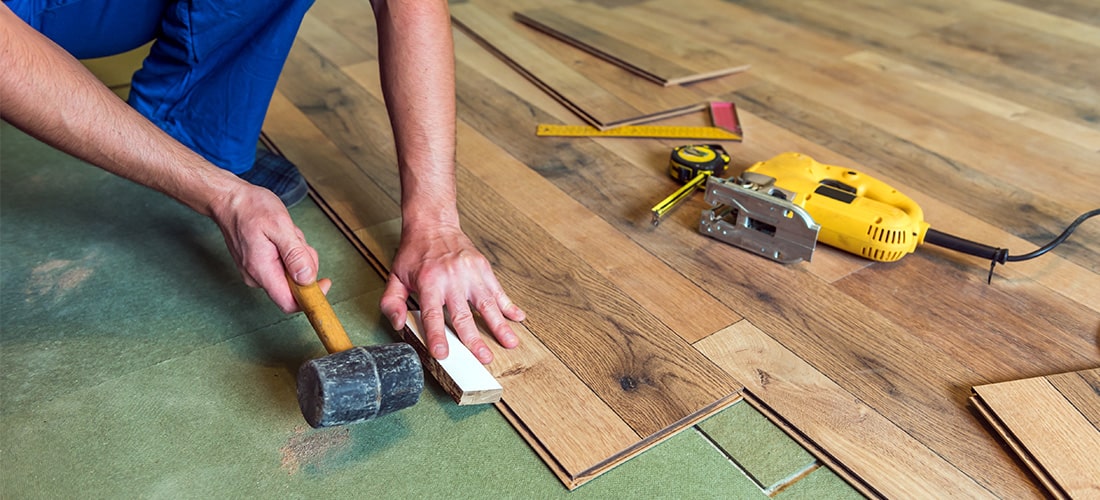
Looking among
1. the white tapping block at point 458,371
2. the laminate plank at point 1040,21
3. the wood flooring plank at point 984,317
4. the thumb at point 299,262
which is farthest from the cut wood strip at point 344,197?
the laminate plank at point 1040,21

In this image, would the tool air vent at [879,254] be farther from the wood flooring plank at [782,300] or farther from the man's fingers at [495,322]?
the man's fingers at [495,322]

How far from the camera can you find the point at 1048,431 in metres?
1.41

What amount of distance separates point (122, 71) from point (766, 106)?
205 centimetres

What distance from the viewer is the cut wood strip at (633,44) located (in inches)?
111

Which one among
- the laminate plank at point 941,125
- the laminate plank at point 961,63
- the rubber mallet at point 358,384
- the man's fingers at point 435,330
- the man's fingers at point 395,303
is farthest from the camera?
the laminate plank at point 961,63

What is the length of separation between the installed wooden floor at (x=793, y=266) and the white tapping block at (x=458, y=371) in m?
0.06

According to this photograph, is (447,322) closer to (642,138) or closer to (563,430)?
(563,430)

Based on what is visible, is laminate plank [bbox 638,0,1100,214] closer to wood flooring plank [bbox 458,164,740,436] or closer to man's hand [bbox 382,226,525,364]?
wood flooring plank [bbox 458,164,740,436]

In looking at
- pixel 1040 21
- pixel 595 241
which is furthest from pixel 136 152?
pixel 1040 21

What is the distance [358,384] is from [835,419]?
805 millimetres

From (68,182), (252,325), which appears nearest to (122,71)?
(68,182)

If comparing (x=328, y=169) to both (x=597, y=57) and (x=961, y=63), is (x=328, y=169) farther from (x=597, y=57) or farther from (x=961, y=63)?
(x=961, y=63)

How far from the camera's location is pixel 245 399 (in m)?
1.52

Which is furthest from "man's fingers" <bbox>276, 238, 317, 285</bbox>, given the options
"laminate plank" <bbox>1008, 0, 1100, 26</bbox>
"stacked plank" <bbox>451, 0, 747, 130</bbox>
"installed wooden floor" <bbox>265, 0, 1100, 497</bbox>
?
"laminate plank" <bbox>1008, 0, 1100, 26</bbox>
